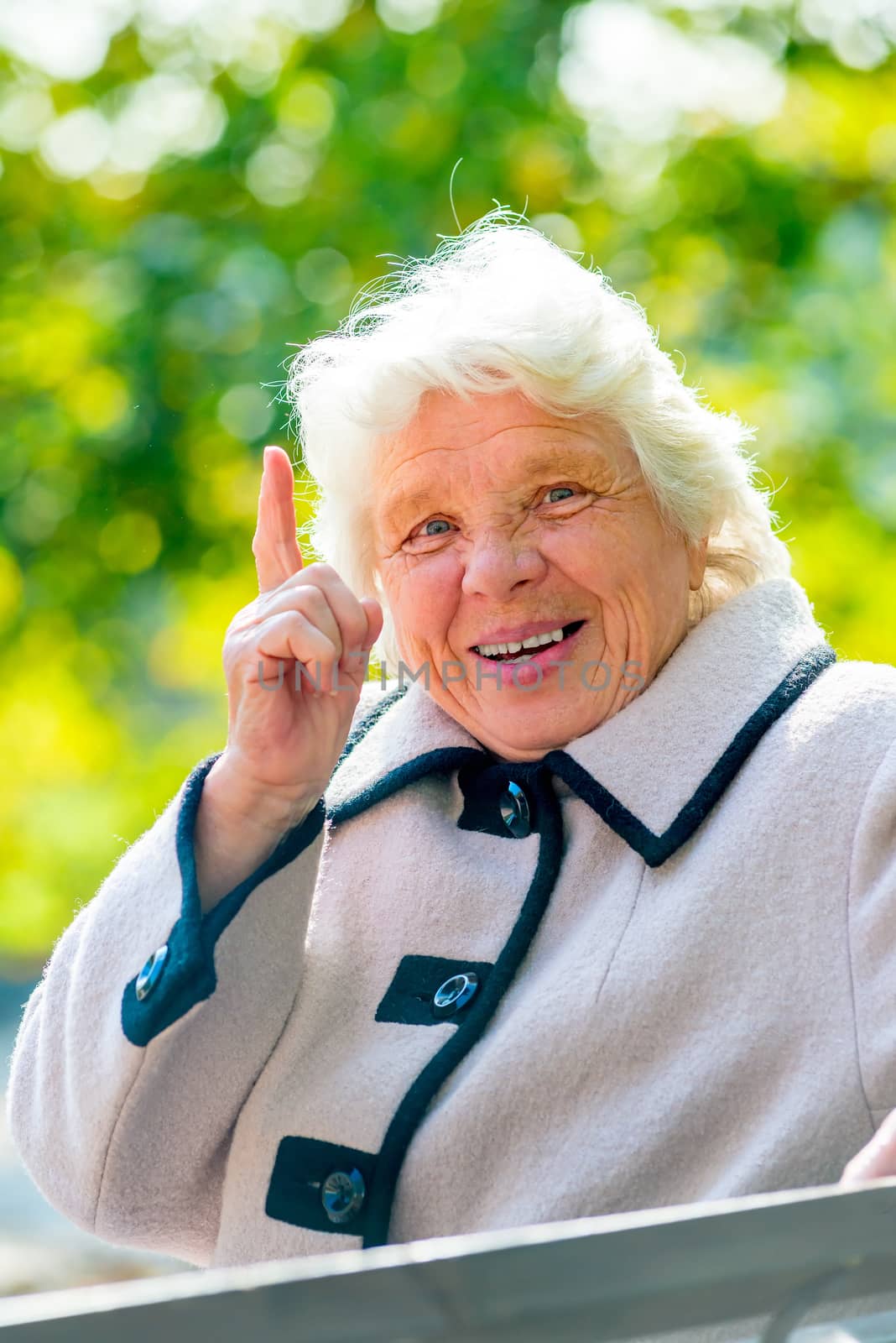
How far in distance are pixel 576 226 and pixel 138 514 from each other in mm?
1555

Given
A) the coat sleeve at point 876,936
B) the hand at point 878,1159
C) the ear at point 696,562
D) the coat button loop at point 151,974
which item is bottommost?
the hand at point 878,1159

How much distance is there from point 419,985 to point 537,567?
1.83 feet

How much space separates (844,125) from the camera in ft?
13.6

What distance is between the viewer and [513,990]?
1698 millimetres

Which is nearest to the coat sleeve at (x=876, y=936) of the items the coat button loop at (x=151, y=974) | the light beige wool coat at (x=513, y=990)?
the light beige wool coat at (x=513, y=990)

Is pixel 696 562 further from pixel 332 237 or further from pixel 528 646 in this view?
pixel 332 237

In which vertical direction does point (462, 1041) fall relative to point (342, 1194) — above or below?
→ above

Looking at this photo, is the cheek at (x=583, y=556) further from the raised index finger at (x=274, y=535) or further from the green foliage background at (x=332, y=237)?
the green foliage background at (x=332, y=237)

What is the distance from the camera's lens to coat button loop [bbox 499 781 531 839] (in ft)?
6.08

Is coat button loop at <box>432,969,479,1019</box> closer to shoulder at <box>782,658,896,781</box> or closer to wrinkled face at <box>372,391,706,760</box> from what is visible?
wrinkled face at <box>372,391,706,760</box>

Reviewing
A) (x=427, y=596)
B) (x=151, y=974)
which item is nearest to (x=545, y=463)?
(x=427, y=596)

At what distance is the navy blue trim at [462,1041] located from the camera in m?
1.60

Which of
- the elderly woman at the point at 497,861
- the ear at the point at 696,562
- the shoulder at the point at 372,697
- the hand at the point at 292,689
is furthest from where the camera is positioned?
the shoulder at the point at 372,697

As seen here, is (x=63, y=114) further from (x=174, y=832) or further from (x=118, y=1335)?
(x=118, y=1335)
